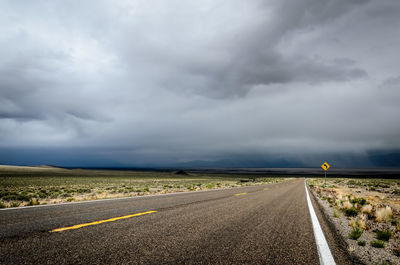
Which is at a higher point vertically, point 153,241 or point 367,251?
point 153,241

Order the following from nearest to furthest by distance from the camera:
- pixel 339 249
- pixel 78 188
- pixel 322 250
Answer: pixel 322 250, pixel 339 249, pixel 78 188

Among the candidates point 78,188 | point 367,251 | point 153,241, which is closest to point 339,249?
point 367,251

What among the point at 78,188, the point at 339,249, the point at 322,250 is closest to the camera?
the point at 322,250

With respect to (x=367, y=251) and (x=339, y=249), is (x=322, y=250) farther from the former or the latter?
(x=367, y=251)

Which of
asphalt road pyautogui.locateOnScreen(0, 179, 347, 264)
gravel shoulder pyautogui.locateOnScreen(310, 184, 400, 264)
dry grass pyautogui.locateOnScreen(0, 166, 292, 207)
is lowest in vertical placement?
dry grass pyautogui.locateOnScreen(0, 166, 292, 207)

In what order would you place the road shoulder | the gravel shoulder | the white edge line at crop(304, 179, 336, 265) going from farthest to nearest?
1. the gravel shoulder
2. the road shoulder
3. the white edge line at crop(304, 179, 336, 265)

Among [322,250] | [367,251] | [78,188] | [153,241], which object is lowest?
[78,188]

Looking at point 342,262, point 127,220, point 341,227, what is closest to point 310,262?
point 342,262

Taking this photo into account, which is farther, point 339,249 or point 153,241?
point 339,249

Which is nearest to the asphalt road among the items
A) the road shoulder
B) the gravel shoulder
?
the road shoulder

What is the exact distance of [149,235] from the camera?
4.47 metres

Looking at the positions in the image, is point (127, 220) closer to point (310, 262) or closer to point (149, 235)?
point (149, 235)

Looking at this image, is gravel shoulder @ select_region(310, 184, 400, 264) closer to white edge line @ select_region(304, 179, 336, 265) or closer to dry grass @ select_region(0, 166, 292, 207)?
white edge line @ select_region(304, 179, 336, 265)

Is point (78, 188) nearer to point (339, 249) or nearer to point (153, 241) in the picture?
point (153, 241)
